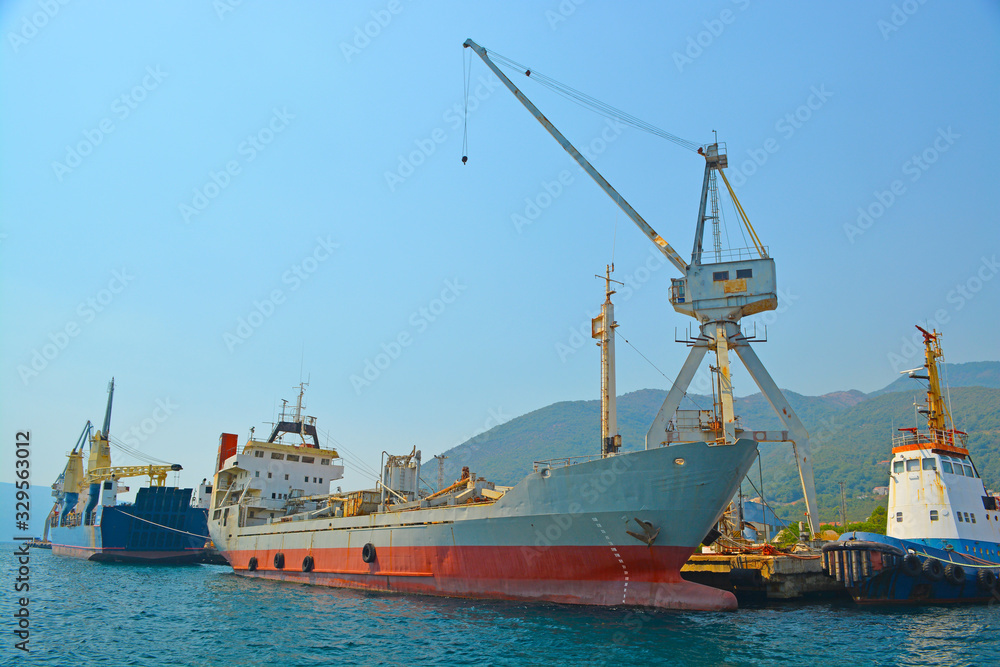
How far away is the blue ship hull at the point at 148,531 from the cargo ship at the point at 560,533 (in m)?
25.3

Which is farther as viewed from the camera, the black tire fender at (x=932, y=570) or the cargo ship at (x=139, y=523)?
the cargo ship at (x=139, y=523)

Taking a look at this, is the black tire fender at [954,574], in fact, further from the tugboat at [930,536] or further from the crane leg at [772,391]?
the crane leg at [772,391]

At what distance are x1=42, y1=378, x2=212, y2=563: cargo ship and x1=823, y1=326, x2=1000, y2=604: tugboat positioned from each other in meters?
38.8

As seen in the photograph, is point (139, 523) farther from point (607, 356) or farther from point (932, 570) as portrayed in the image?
point (932, 570)

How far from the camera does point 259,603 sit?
20.2 metres

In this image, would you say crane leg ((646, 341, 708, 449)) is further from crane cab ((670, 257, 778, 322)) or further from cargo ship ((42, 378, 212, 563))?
cargo ship ((42, 378, 212, 563))

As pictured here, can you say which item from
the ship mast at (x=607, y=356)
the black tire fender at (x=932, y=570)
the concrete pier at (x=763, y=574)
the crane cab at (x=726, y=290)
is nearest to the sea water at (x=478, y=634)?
the concrete pier at (x=763, y=574)

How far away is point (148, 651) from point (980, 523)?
1008 inches

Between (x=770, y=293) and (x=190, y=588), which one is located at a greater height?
(x=770, y=293)

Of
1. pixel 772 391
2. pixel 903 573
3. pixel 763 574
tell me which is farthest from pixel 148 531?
pixel 903 573

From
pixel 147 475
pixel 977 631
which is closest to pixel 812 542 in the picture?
pixel 977 631

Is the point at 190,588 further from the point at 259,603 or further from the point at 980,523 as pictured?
the point at 980,523

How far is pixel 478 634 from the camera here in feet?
46.5

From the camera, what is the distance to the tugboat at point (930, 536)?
18844 mm
